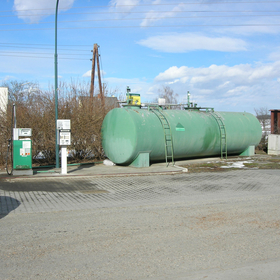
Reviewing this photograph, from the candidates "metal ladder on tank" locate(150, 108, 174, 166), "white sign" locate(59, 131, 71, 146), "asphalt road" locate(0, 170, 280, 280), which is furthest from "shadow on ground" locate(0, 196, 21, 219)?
"metal ladder on tank" locate(150, 108, 174, 166)

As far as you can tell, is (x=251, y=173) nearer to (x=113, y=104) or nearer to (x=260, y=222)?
(x=260, y=222)

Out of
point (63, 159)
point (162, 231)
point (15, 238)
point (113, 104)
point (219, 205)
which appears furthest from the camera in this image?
point (113, 104)

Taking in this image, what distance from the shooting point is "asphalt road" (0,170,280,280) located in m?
4.21

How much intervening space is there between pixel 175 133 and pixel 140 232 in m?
10.4

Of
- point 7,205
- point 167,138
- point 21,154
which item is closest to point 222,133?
point 167,138

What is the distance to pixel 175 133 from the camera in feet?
51.9

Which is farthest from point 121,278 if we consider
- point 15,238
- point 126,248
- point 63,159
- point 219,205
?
point 63,159

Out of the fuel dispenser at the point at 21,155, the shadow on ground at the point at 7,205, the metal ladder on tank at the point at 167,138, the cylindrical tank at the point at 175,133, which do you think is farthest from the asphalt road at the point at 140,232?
the metal ladder on tank at the point at 167,138

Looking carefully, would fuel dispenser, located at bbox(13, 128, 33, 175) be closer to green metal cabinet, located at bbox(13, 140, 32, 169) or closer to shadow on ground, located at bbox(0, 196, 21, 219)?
green metal cabinet, located at bbox(13, 140, 32, 169)

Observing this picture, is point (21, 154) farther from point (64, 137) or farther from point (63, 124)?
point (63, 124)

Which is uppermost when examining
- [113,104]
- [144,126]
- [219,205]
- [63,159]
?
[113,104]

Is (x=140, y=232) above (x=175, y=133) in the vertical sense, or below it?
below

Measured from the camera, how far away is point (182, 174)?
44.1ft

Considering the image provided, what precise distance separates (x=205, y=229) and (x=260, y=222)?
1.28m
